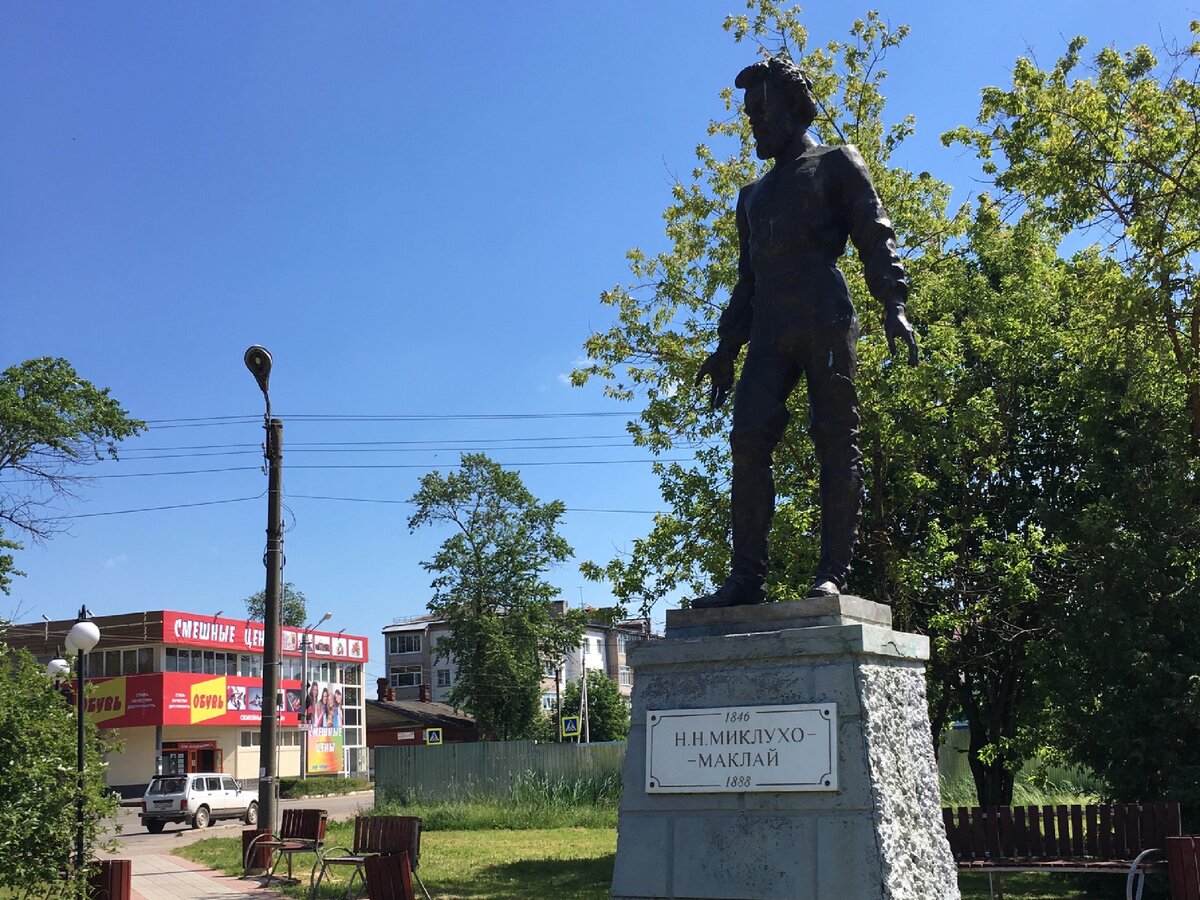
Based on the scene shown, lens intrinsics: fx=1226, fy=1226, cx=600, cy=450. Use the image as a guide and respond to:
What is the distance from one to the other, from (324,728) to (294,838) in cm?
4200

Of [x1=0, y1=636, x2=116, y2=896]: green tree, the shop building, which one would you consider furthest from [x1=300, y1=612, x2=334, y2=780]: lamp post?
[x1=0, y1=636, x2=116, y2=896]: green tree

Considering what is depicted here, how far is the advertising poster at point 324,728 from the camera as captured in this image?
53812 millimetres

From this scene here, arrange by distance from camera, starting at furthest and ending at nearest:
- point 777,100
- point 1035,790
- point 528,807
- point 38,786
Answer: point 528,807, point 1035,790, point 38,786, point 777,100

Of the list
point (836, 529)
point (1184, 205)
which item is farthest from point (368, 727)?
point (836, 529)

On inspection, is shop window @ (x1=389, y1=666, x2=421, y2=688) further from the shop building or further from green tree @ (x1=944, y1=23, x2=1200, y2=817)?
green tree @ (x1=944, y1=23, x2=1200, y2=817)

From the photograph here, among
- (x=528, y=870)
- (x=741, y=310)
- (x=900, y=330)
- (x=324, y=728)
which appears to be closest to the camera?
(x=900, y=330)

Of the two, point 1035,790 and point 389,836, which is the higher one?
point 389,836

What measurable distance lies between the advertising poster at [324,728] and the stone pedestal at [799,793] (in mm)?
49633

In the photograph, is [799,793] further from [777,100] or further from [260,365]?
[260,365]

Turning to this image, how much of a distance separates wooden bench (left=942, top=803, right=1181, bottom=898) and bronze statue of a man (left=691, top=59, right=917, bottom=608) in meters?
5.31

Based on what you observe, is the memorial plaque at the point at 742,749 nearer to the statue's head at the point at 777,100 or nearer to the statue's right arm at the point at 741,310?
the statue's right arm at the point at 741,310

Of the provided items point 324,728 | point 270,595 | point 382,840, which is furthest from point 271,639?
point 324,728

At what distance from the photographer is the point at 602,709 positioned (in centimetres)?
6494

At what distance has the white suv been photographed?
27.3 meters
